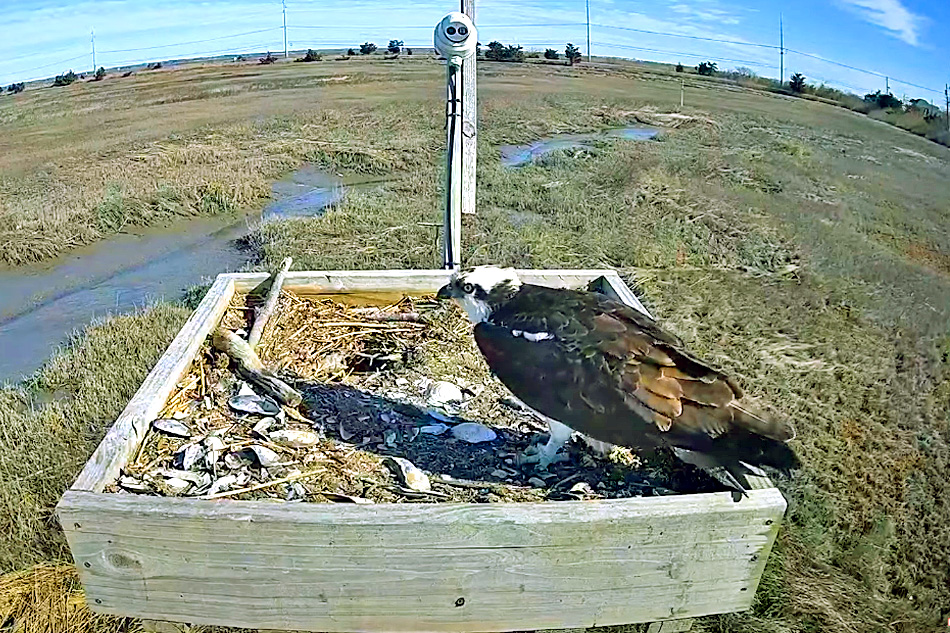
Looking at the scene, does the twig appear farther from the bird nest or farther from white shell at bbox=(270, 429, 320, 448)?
white shell at bbox=(270, 429, 320, 448)

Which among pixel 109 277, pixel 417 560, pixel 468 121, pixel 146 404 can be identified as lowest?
pixel 417 560

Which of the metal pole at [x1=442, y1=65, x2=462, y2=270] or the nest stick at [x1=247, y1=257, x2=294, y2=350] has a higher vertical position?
the metal pole at [x1=442, y1=65, x2=462, y2=270]

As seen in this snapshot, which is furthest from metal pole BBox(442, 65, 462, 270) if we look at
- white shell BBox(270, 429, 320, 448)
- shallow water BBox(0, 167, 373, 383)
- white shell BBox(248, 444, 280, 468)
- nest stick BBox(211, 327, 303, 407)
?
shallow water BBox(0, 167, 373, 383)

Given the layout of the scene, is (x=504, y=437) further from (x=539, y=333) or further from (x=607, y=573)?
(x=607, y=573)

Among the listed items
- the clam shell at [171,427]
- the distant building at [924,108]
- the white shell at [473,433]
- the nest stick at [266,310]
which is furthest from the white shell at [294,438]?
the distant building at [924,108]

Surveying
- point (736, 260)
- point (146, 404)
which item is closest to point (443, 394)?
point (146, 404)

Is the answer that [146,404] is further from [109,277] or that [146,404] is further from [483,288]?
[109,277]

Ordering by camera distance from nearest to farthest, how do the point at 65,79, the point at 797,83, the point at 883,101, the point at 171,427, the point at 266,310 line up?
the point at 171,427, the point at 266,310, the point at 883,101, the point at 797,83, the point at 65,79
